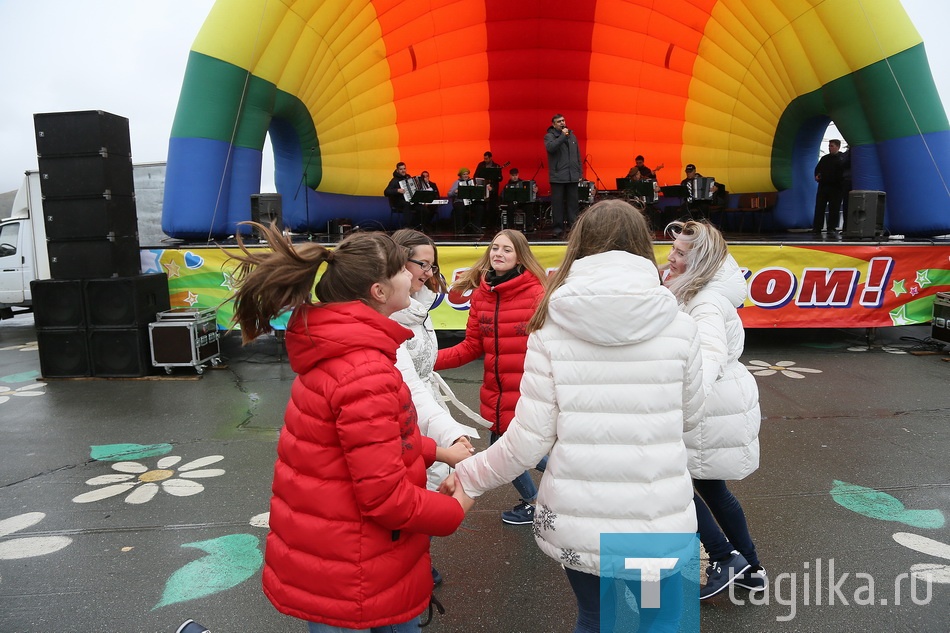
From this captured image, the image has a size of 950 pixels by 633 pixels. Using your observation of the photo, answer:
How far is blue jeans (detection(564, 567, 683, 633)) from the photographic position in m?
1.96

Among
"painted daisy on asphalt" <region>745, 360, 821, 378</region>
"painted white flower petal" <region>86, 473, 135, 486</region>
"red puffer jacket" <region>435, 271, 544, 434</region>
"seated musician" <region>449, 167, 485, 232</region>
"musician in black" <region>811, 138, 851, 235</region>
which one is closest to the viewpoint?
"red puffer jacket" <region>435, 271, 544, 434</region>

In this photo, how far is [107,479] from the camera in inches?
168

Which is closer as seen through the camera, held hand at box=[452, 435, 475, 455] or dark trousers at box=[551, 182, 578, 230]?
held hand at box=[452, 435, 475, 455]

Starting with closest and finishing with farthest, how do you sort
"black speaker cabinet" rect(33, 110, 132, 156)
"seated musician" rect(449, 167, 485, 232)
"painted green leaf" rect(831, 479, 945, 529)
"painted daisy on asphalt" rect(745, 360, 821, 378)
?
"painted green leaf" rect(831, 479, 945, 529) < "painted daisy on asphalt" rect(745, 360, 821, 378) < "black speaker cabinet" rect(33, 110, 132, 156) < "seated musician" rect(449, 167, 485, 232)

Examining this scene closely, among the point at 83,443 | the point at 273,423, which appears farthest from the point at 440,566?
the point at 83,443

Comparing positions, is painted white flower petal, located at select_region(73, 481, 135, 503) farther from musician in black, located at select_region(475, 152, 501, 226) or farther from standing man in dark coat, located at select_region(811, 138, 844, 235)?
standing man in dark coat, located at select_region(811, 138, 844, 235)

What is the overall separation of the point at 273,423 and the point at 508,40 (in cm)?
964

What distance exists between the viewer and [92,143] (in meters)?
6.91

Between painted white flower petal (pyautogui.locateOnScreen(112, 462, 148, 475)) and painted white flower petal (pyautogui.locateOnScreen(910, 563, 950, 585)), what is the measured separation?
14.6 ft

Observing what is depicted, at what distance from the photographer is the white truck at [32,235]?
11.3 m


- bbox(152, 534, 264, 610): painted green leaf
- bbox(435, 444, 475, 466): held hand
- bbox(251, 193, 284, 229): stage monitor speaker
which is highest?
bbox(251, 193, 284, 229): stage monitor speaker

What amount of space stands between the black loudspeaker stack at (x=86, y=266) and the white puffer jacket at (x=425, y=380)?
5181mm

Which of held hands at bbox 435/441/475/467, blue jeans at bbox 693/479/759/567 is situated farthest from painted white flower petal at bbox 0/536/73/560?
blue jeans at bbox 693/479/759/567

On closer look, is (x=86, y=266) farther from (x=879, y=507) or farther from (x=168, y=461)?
(x=879, y=507)
